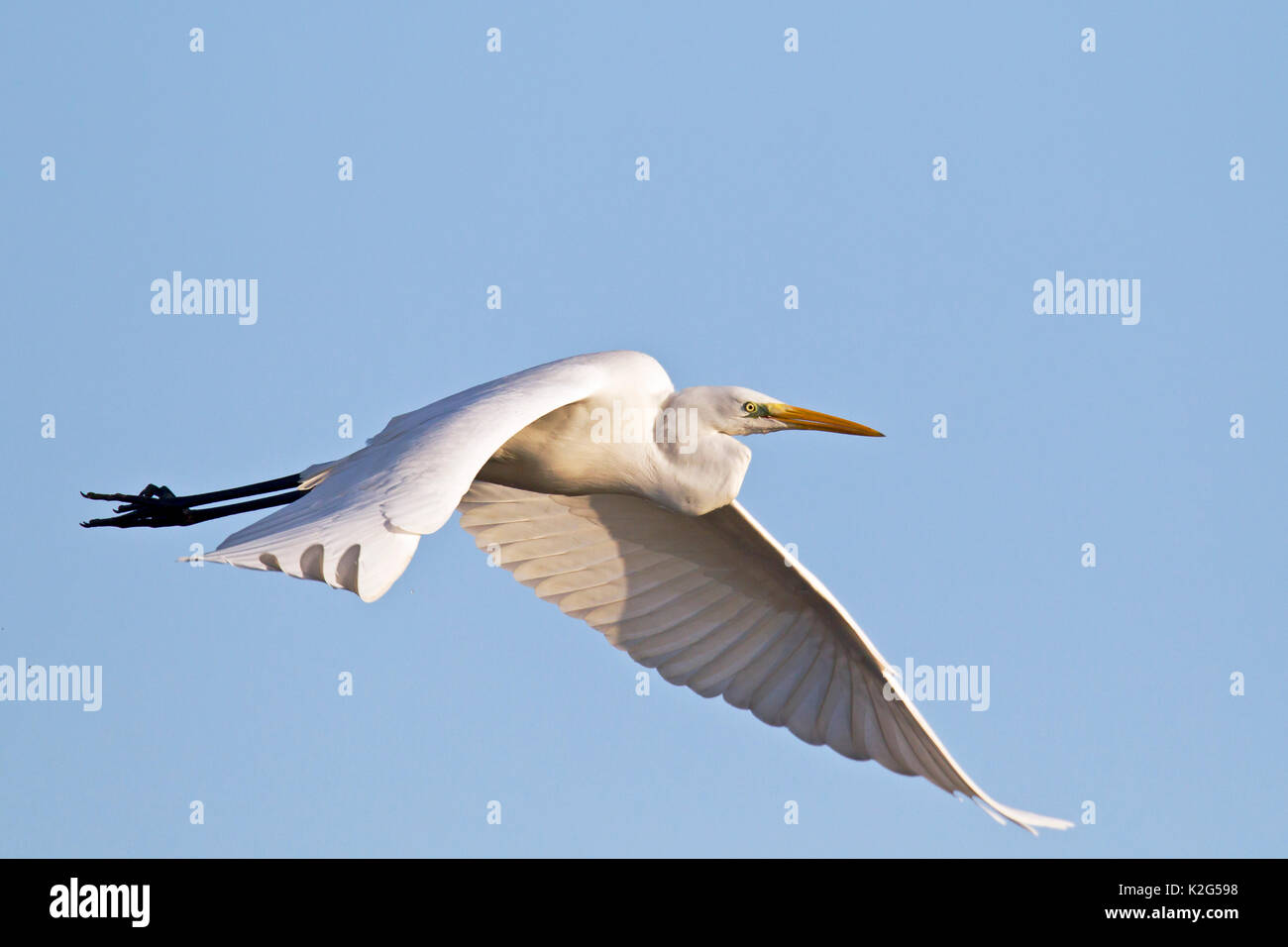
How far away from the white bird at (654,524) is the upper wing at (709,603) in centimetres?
1

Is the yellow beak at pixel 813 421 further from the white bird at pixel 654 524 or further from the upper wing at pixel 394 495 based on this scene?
the upper wing at pixel 394 495

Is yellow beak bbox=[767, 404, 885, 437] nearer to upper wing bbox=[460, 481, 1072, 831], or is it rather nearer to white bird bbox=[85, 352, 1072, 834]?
white bird bbox=[85, 352, 1072, 834]

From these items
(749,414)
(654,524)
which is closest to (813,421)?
(749,414)

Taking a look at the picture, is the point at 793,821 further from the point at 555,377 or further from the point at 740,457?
the point at 555,377

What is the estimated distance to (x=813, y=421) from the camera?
9047 millimetres

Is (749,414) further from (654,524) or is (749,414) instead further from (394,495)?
(394,495)

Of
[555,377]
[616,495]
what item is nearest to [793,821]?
[616,495]

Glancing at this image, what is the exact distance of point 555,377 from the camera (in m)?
8.11

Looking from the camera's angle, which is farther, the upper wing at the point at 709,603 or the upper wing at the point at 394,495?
the upper wing at the point at 709,603

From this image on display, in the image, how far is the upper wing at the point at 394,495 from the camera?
5.43 m

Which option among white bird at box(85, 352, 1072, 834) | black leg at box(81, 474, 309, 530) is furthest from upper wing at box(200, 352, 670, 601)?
black leg at box(81, 474, 309, 530)

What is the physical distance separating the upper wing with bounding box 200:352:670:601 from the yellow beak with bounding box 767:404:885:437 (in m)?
1.14

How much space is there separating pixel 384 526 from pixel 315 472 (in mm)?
3620

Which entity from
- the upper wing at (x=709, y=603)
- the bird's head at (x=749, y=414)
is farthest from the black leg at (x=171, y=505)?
the bird's head at (x=749, y=414)
